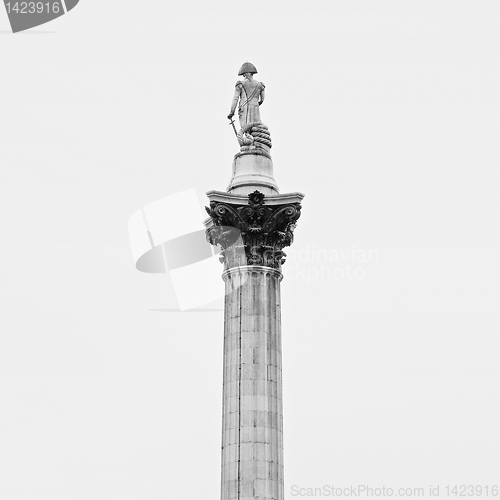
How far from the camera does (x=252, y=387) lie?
33.2 metres

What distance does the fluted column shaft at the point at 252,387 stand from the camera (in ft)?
106

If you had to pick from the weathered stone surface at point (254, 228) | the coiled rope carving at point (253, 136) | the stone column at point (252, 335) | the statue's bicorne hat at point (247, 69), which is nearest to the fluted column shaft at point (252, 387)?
the stone column at point (252, 335)

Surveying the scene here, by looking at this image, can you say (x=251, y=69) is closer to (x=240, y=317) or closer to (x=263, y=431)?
(x=240, y=317)

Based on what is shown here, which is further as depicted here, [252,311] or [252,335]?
[252,311]

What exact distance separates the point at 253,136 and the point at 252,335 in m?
7.94

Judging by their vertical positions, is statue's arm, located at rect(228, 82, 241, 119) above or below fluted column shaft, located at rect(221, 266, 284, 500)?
above

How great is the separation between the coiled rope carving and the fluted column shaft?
5105 mm

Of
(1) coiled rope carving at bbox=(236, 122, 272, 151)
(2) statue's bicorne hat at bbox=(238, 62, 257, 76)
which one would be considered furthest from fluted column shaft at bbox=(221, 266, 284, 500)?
(2) statue's bicorne hat at bbox=(238, 62, 257, 76)

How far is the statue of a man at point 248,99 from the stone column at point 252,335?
3.41 meters

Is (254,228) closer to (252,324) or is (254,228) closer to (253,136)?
(252,324)

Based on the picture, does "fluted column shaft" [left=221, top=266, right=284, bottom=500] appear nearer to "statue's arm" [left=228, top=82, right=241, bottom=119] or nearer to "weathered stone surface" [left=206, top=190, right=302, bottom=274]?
"weathered stone surface" [left=206, top=190, right=302, bottom=274]

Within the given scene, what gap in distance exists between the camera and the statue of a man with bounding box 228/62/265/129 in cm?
3781

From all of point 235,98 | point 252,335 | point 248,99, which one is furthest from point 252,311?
point 235,98

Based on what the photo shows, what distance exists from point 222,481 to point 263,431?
2.08 m
